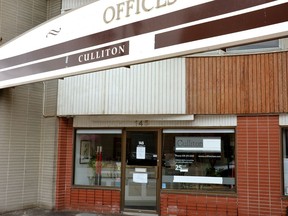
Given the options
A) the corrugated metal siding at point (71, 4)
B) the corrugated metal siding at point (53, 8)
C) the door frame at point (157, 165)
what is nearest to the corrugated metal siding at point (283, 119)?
the door frame at point (157, 165)

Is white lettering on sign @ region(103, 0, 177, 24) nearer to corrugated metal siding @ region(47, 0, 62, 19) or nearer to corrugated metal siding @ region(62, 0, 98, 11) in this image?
corrugated metal siding @ region(62, 0, 98, 11)

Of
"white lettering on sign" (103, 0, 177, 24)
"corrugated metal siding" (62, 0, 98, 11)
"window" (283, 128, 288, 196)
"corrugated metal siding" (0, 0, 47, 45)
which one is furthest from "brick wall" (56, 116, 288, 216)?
"corrugated metal siding" (0, 0, 47, 45)

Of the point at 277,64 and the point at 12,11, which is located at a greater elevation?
the point at 12,11

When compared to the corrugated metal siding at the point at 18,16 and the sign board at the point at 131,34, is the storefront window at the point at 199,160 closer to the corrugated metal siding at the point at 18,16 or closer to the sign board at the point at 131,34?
the sign board at the point at 131,34

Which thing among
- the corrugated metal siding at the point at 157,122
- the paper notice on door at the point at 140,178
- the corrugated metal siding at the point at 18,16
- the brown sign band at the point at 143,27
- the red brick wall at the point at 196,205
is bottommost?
the red brick wall at the point at 196,205

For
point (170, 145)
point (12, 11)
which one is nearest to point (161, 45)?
point (170, 145)

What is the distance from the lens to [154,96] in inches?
336

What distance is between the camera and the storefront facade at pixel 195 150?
7.84 metres

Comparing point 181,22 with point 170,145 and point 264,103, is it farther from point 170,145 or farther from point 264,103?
point 170,145

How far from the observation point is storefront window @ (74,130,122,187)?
9.41 m

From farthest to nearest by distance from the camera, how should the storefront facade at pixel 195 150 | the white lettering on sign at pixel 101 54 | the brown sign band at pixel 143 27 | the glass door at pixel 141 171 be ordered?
1. the glass door at pixel 141 171
2. the storefront facade at pixel 195 150
3. the white lettering on sign at pixel 101 54
4. the brown sign band at pixel 143 27

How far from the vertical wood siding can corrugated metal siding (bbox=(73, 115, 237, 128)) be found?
22 centimetres

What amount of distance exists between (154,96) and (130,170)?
1.98 meters

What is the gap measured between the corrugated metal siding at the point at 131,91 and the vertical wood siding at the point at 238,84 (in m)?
0.32
